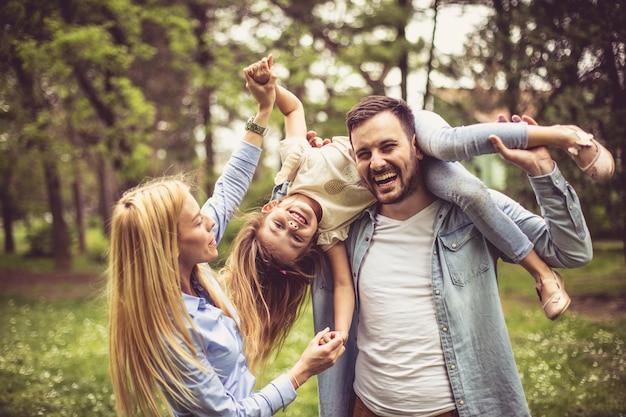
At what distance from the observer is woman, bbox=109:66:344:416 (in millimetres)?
2125

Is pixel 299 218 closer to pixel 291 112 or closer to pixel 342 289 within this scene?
pixel 342 289

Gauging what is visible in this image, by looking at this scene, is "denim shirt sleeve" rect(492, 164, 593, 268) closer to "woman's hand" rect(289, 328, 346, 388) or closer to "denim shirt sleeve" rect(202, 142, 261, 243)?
"woman's hand" rect(289, 328, 346, 388)

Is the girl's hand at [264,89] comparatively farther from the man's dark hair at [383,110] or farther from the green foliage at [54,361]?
the green foliage at [54,361]

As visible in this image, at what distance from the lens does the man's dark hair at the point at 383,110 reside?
241 cm

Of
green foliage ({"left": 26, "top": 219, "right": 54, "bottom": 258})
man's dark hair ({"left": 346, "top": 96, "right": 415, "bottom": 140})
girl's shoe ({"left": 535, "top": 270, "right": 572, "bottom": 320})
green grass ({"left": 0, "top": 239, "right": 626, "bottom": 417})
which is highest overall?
man's dark hair ({"left": 346, "top": 96, "right": 415, "bottom": 140})

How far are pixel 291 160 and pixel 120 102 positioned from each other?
35.2 feet

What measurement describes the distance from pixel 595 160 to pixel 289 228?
4.64 ft

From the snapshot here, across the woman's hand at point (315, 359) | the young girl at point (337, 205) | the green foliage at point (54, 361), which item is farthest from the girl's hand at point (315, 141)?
the green foliage at point (54, 361)

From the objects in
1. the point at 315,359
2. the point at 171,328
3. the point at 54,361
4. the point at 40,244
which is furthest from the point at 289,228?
the point at 40,244

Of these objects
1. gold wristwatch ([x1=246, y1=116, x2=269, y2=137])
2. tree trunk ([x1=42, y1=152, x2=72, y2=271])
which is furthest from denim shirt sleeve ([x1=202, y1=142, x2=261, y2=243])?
tree trunk ([x1=42, y1=152, x2=72, y2=271])

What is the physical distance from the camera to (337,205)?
8.87 feet

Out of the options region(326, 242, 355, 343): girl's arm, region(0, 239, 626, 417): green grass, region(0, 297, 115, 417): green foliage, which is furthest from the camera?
region(0, 297, 115, 417): green foliage

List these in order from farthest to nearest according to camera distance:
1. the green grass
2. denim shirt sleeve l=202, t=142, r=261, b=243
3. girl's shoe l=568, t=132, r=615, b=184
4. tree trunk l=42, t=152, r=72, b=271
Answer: tree trunk l=42, t=152, r=72, b=271
the green grass
denim shirt sleeve l=202, t=142, r=261, b=243
girl's shoe l=568, t=132, r=615, b=184

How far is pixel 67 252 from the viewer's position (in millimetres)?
16703
